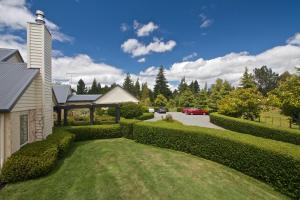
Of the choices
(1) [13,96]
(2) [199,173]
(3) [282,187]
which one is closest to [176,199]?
(2) [199,173]

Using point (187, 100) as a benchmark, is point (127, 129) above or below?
below

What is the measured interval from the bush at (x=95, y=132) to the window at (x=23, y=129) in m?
5.20

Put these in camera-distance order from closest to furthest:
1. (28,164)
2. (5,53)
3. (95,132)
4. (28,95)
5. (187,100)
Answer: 1. (28,164)
2. (28,95)
3. (5,53)
4. (95,132)
5. (187,100)

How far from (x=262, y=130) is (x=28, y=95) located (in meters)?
16.3

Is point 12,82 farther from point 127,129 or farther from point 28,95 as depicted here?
point 127,129

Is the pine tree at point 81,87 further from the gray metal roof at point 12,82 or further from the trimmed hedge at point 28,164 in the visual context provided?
the trimmed hedge at point 28,164

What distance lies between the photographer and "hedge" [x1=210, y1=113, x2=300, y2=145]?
1301 centimetres

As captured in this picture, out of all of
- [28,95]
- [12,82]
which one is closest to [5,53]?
[12,82]

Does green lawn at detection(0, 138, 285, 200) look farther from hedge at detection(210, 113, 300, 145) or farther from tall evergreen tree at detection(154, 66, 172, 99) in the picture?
tall evergreen tree at detection(154, 66, 172, 99)

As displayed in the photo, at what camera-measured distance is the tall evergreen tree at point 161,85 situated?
6731 cm

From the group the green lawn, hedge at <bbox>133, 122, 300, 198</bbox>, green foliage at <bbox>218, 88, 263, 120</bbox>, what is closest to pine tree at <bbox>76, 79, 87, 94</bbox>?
green foliage at <bbox>218, 88, 263, 120</bbox>

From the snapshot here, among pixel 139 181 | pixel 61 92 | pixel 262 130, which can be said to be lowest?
pixel 139 181

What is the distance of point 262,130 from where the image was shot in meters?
15.4

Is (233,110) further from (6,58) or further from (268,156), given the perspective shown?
(6,58)
